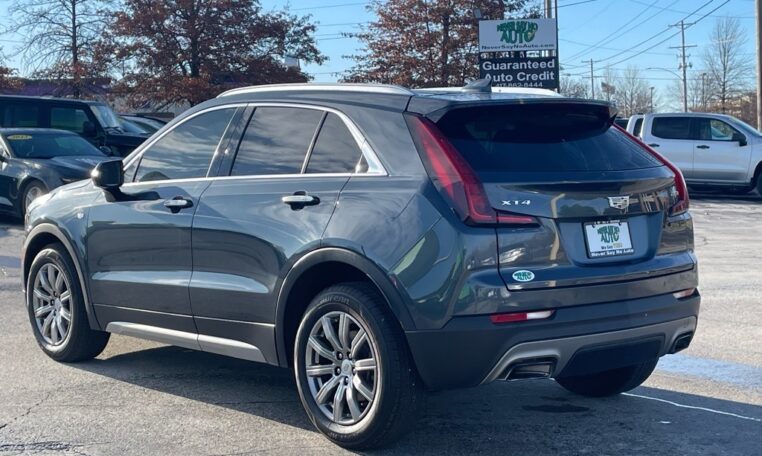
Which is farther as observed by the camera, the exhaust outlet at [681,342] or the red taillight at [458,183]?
the exhaust outlet at [681,342]

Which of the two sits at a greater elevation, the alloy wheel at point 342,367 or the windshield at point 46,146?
the windshield at point 46,146

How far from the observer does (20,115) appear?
19562 mm

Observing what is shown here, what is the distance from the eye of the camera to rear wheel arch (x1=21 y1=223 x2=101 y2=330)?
6496mm

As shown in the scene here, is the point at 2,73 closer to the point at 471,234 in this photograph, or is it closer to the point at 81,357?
the point at 81,357

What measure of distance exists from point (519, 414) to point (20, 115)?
53.7 ft

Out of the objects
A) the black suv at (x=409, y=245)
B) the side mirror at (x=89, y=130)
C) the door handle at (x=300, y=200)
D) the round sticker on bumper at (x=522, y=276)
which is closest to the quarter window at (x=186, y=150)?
the black suv at (x=409, y=245)

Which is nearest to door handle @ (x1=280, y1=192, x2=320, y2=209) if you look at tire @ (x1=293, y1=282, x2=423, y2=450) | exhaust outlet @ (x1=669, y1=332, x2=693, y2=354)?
tire @ (x1=293, y1=282, x2=423, y2=450)

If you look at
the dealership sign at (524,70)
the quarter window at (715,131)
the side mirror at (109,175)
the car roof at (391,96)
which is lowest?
the side mirror at (109,175)

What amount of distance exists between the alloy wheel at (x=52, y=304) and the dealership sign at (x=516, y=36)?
23.3m

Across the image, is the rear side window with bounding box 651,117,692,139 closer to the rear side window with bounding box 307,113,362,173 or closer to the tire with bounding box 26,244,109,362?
the tire with bounding box 26,244,109,362

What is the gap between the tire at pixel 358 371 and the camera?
4.66m

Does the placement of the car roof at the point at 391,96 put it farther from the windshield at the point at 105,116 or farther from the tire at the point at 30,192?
the windshield at the point at 105,116

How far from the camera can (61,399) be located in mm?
5918

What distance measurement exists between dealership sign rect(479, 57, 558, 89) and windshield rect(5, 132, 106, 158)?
1465 cm
